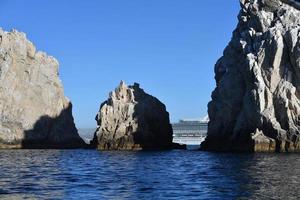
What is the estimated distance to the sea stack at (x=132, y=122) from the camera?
99875mm

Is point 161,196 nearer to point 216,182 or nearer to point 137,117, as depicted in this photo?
point 216,182

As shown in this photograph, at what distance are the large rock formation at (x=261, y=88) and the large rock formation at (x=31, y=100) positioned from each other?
37875 mm

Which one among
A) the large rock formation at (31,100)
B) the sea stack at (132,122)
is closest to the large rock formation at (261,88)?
the sea stack at (132,122)

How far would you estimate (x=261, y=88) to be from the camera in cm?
8250

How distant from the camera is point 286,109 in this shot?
262 ft

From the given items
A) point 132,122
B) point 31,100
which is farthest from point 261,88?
point 31,100

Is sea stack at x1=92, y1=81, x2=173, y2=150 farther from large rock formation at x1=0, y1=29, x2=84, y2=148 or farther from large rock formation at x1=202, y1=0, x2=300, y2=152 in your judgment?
large rock formation at x1=0, y1=29, x2=84, y2=148

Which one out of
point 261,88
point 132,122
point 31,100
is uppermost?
point 31,100

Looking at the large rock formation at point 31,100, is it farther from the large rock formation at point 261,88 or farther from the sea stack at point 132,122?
the large rock formation at point 261,88

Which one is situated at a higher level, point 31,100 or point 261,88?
point 31,100

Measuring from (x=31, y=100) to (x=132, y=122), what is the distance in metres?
30.3

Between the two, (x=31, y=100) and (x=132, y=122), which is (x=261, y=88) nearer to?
(x=132, y=122)

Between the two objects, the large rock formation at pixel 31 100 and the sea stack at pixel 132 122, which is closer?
the sea stack at pixel 132 122

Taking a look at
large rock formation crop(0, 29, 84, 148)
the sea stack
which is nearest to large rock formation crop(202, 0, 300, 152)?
the sea stack
